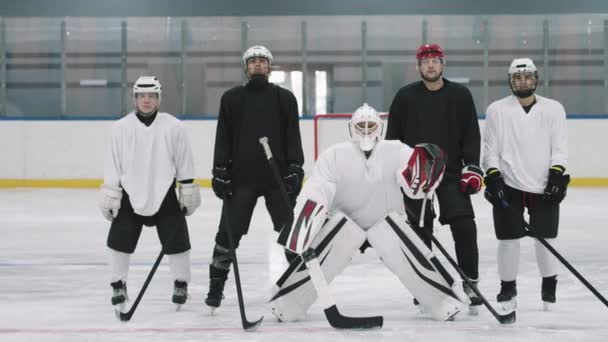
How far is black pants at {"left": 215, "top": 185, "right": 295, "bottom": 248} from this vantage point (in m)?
4.45

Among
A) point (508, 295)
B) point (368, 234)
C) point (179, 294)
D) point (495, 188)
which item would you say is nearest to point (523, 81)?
point (495, 188)

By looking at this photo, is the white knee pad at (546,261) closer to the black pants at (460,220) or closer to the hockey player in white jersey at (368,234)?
the black pants at (460,220)

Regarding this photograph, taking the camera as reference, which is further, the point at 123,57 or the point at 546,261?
the point at 123,57

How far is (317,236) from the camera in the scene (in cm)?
411

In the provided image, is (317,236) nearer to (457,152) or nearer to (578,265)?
(457,152)

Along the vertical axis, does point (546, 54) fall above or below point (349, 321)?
above

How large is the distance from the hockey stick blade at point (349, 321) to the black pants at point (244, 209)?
0.57 metres

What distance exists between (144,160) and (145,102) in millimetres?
239

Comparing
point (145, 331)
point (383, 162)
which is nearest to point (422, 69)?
point (383, 162)

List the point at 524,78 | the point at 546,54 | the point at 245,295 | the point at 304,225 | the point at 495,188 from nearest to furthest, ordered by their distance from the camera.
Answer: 1. the point at 304,225
2. the point at 495,188
3. the point at 524,78
4. the point at 245,295
5. the point at 546,54

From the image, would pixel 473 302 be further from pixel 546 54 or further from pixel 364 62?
pixel 546 54

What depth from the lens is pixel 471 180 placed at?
14.2 feet

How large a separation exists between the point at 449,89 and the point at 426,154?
1.81 feet

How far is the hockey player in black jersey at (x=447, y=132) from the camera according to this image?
4355mm
